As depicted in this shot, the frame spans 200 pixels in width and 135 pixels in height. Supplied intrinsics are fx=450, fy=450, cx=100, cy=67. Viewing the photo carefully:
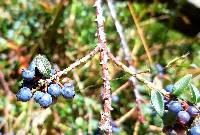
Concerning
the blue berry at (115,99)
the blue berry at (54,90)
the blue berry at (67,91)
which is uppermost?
the blue berry at (115,99)

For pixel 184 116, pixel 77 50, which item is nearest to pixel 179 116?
pixel 184 116

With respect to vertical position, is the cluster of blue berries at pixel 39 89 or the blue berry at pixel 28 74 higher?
the blue berry at pixel 28 74

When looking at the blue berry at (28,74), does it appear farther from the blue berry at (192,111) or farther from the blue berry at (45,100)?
the blue berry at (192,111)

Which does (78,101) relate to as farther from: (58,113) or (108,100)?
(108,100)

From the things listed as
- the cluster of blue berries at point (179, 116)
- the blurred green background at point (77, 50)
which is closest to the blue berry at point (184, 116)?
the cluster of blue berries at point (179, 116)

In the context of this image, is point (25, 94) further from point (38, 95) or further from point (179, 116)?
point (179, 116)

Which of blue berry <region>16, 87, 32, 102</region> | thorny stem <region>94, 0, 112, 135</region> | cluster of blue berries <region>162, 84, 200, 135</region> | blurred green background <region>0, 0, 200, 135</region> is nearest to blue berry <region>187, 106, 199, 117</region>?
cluster of blue berries <region>162, 84, 200, 135</region>
